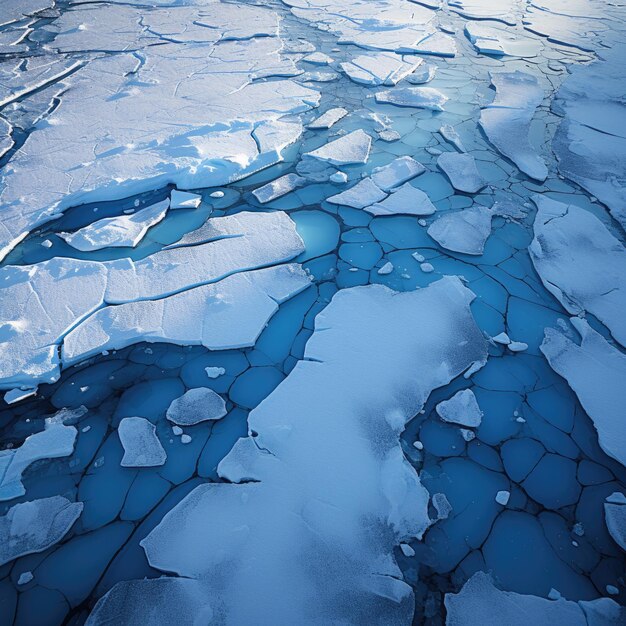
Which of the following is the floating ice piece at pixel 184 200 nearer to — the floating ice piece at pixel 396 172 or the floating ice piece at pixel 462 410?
the floating ice piece at pixel 396 172

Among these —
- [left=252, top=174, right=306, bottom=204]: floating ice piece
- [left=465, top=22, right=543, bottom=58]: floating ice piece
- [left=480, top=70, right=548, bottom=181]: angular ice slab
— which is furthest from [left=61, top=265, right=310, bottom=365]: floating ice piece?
[left=465, top=22, right=543, bottom=58]: floating ice piece

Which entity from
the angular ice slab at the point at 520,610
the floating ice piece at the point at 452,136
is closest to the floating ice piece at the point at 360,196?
the floating ice piece at the point at 452,136

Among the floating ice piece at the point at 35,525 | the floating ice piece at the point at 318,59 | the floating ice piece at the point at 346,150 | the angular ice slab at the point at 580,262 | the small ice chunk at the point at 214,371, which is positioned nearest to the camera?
the floating ice piece at the point at 35,525

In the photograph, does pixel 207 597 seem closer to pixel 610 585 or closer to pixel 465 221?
pixel 610 585

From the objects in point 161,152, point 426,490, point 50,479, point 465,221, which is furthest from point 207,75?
point 426,490

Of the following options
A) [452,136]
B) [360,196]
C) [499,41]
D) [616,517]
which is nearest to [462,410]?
[616,517]

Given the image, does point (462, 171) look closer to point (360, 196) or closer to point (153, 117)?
point (360, 196)

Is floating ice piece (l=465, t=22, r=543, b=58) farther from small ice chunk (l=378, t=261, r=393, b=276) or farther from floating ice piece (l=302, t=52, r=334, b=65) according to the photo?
small ice chunk (l=378, t=261, r=393, b=276)
